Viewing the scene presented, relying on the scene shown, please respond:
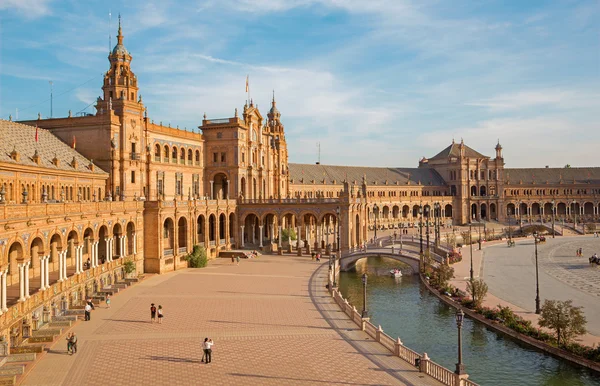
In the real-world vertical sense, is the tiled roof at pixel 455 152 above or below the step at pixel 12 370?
above

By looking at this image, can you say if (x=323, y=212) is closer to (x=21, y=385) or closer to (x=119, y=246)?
(x=119, y=246)

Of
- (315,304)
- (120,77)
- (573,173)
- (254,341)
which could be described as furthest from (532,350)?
(573,173)

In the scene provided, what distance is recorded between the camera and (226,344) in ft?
A: 107

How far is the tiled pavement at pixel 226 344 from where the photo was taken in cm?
2683

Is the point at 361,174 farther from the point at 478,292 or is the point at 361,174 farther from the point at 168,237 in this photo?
the point at 478,292

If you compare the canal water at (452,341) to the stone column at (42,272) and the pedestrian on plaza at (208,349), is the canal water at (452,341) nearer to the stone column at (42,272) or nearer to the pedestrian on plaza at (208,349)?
the pedestrian on plaza at (208,349)

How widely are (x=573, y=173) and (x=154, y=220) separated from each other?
436 feet

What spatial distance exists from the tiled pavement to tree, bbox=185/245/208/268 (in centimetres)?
1416

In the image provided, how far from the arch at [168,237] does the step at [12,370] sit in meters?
35.7

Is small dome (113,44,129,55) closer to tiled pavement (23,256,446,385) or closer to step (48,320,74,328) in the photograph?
tiled pavement (23,256,446,385)

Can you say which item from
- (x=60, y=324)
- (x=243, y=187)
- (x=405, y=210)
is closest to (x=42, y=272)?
(x=60, y=324)

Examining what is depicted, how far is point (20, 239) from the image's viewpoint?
110ft

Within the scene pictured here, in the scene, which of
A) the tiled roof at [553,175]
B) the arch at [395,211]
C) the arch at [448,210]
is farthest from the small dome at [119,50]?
the tiled roof at [553,175]

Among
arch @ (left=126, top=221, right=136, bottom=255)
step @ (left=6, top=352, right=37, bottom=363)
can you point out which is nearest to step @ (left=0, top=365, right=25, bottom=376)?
step @ (left=6, top=352, right=37, bottom=363)
